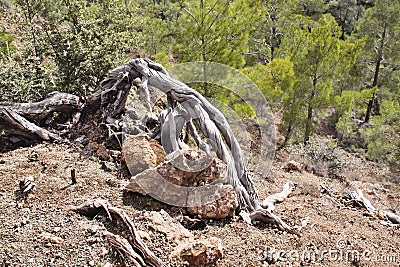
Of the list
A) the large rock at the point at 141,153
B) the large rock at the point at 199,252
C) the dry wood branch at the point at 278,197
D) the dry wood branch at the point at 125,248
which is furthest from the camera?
the dry wood branch at the point at 278,197

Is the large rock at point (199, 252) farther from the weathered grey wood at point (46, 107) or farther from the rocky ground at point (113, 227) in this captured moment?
the weathered grey wood at point (46, 107)

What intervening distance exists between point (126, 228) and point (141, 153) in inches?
40.0

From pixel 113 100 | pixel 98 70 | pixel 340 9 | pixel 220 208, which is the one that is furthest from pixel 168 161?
pixel 340 9

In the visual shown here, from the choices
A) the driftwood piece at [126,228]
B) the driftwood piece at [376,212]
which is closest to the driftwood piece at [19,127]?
the driftwood piece at [126,228]

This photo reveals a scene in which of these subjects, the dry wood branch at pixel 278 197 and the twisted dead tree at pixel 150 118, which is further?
the dry wood branch at pixel 278 197

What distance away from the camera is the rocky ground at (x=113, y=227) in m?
2.45

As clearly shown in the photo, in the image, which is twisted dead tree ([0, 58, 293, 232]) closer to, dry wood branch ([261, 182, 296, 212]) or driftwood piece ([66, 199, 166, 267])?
dry wood branch ([261, 182, 296, 212])

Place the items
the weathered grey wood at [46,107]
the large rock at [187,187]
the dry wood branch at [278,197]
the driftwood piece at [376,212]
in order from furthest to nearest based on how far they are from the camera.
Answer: the driftwood piece at [376,212] < the weathered grey wood at [46,107] < the dry wood branch at [278,197] < the large rock at [187,187]

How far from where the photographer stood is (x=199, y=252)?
2.50 meters

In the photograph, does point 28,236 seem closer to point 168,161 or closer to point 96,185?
point 96,185

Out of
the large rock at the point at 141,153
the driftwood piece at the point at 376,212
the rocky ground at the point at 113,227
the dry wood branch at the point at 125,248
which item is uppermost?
the large rock at the point at 141,153

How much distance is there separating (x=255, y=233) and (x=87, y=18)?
447cm

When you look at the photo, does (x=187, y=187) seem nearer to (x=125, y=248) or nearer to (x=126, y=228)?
(x=126, y=228)

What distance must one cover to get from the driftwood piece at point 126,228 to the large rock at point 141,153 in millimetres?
668
